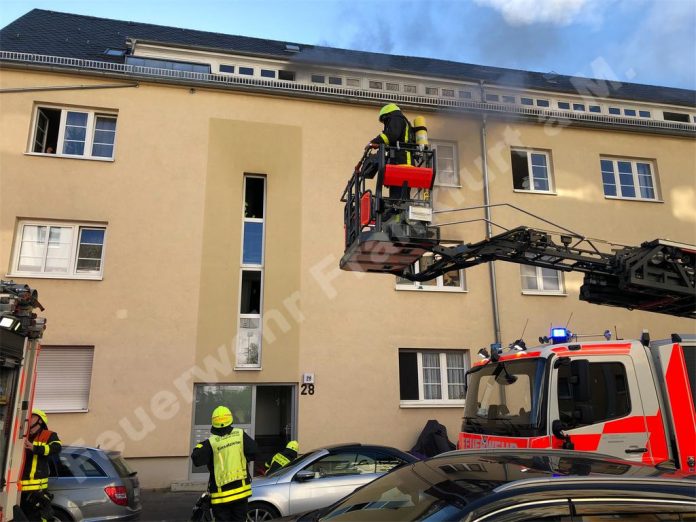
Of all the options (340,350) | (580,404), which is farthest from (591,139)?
(580,404)

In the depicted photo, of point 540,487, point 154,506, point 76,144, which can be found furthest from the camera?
point 76,144

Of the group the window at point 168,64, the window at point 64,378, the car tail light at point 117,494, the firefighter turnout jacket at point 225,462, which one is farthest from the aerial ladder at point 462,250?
the window at point 168,64

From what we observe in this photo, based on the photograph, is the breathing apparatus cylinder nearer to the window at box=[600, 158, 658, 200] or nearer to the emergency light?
the emergency light

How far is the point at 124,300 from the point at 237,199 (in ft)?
11.2

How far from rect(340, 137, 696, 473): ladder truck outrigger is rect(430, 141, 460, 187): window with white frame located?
25.7ft

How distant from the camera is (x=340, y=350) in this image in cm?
1184

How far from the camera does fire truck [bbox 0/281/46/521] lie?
5.30 meters

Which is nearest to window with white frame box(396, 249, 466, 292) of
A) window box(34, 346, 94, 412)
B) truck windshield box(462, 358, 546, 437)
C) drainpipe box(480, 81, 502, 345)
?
drainpipe box(480, 81, 502, 345)

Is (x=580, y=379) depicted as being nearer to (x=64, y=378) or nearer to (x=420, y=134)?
(x=420, y=134)

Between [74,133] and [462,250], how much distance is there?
408 inches

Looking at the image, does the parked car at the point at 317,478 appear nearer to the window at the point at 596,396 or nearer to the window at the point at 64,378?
the window at the point at 596,396

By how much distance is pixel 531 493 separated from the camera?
2.38 metres

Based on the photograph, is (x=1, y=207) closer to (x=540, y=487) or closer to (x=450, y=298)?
(x=450, y=298)

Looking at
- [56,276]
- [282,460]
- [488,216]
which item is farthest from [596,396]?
[56,276]
